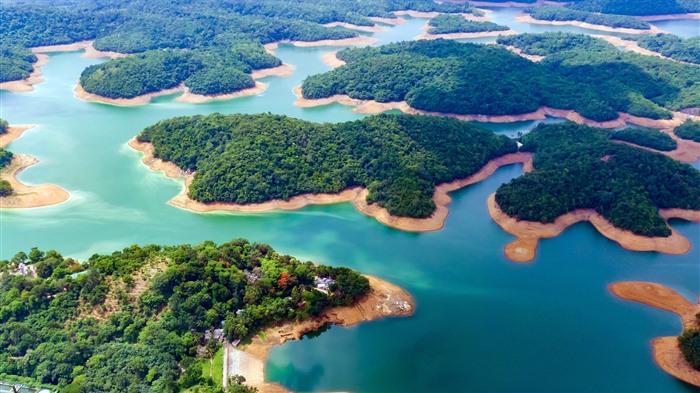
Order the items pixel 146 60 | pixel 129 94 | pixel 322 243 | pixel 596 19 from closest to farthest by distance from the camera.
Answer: pixel 322 243
pixel 129 94
pixel 146 60
pixel 596 19

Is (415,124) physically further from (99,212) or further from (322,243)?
(99,212)

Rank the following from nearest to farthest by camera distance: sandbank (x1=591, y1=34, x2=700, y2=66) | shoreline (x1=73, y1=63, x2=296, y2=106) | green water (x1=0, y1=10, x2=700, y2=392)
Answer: green water (x1=0, y1=10, x2=700, y2=392) → shoreline (x1=73, y1=63, x2=296, y2=106) → sandbank (x1=591, y1=34, x2=700, y2=66)

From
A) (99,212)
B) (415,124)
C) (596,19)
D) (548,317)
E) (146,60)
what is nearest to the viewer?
(548,317)

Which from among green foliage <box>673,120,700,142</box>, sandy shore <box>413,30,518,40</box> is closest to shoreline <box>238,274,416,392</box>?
green foliage <box>673,120,700,142</box>

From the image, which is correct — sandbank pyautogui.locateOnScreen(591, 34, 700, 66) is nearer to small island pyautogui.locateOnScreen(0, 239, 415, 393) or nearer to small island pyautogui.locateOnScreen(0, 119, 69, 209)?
small island pyautogui.locateOnScreen(0, 239, 415, 393)

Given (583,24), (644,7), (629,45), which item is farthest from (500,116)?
(644,7)

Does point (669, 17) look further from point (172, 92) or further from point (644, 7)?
point (172, 92)

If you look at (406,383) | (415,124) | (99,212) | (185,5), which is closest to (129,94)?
(99,212)
